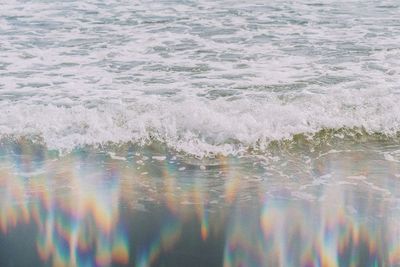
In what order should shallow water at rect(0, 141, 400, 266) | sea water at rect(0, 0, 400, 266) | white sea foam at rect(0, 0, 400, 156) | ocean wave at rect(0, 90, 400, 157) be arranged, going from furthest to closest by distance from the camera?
white sea foam at rect(0, 0, 400, 156)
ocean wave at rect(0, 90, 400, 157)
sea water at rect(0, 0, 400, 266)
shallow water at rect(0, 141, 400, 266)

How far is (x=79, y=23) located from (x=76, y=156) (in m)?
8.00

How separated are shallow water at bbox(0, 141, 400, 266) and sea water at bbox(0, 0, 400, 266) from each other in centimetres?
2

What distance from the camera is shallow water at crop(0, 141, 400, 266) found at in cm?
460

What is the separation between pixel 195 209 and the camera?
525cm

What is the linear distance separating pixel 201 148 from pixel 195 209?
147cm

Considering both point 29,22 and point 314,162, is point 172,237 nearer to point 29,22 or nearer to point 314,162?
point 314,162

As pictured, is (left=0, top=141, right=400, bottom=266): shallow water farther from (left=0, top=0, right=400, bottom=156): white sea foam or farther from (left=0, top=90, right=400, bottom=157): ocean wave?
(left=0, top=0, right=400, bottom=156): white sea foam

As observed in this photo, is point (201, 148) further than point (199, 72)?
No

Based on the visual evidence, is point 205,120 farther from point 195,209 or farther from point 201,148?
point 195,209

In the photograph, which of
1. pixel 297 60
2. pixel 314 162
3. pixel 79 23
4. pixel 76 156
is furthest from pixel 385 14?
pixel 76 156

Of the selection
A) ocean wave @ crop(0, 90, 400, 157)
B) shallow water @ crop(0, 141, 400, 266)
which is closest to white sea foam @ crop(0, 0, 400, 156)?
ocean wave @ crop(0, 90, 400, 157)

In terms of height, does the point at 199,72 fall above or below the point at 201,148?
above

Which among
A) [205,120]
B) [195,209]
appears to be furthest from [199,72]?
[195,209]

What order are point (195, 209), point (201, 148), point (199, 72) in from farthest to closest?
point (199, 72) → point (201, 148) → point (195, 209)
